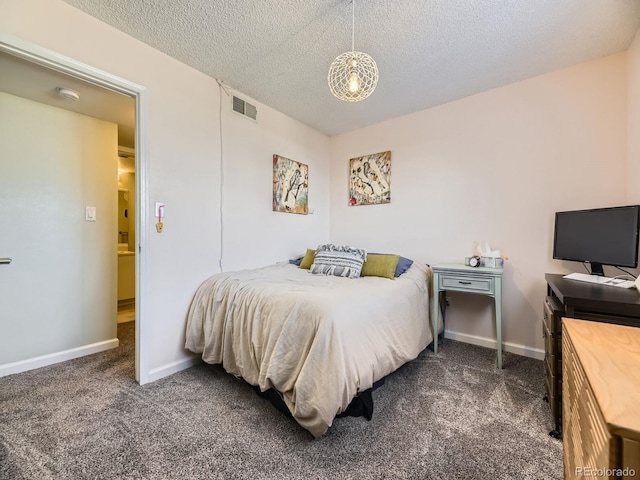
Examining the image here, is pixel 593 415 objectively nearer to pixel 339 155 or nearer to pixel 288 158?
pixel 288 158

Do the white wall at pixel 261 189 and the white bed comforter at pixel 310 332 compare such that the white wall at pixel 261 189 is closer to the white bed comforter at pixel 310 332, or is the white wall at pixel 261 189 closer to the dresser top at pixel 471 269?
the white bed comforter at pixel 310 332

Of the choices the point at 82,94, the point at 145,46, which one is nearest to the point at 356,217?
the point at 145,46

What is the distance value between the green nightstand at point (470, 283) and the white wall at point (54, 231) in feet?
10.3

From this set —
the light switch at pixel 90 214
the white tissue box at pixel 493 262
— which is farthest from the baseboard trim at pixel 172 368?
the white tissue box at pixel 493 262

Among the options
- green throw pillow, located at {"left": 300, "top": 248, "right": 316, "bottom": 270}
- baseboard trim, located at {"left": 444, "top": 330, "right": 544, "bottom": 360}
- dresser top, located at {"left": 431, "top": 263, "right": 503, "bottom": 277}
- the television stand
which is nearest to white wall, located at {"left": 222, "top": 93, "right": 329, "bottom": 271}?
green throw pillow, located at {"left": 300, "top": 248, "right": 316, "bottom": 270}

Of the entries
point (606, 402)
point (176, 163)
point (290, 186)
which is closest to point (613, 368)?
point (606, 402)

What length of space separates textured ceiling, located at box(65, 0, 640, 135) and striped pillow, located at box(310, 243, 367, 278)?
5.11 ft

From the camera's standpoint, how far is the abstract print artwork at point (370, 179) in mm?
3236

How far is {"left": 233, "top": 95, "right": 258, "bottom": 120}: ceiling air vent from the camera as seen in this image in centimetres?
259

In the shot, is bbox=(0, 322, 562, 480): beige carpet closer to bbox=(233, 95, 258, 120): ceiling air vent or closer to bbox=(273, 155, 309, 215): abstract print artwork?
bbox=(273, 155, 309, 215): abstract print artwork

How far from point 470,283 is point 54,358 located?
361 cm

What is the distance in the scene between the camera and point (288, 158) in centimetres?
315

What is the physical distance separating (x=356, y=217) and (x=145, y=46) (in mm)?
2582

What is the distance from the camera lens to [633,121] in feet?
6.26
